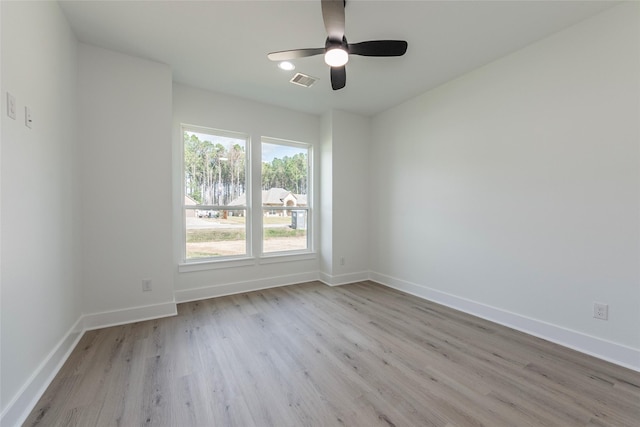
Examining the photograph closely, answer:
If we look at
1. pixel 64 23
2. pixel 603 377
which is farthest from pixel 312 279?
pixel 64 23

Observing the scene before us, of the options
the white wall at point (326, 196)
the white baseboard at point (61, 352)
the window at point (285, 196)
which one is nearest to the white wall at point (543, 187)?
the white wall at point (326, 196)

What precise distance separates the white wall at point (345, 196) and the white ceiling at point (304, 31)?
1.10 m

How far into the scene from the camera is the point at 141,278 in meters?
2.75

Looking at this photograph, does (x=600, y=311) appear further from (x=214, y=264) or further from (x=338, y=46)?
(x=214, y=264)

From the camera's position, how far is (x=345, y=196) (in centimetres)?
418

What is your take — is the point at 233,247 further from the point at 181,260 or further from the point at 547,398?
the point at 547,398

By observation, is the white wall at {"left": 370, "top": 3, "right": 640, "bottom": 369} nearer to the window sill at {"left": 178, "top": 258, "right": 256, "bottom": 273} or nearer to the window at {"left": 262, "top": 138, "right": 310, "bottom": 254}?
the window at {"left": 262, "top": 138, "right": 310, "bottom": 254}

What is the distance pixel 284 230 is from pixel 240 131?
1.61 metres

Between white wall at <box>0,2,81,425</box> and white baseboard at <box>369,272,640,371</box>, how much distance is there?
145 inches

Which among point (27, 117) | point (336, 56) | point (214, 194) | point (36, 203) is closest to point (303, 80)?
point (336, 56)

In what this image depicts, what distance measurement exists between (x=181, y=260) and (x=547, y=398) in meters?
3.66

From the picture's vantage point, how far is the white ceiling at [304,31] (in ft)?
6.60

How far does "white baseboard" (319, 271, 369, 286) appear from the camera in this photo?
13.3 ft

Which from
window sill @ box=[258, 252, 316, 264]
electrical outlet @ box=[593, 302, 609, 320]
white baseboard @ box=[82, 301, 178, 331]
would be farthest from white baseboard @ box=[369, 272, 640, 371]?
white baseboard @ box=[82, 301, 178, 331]
